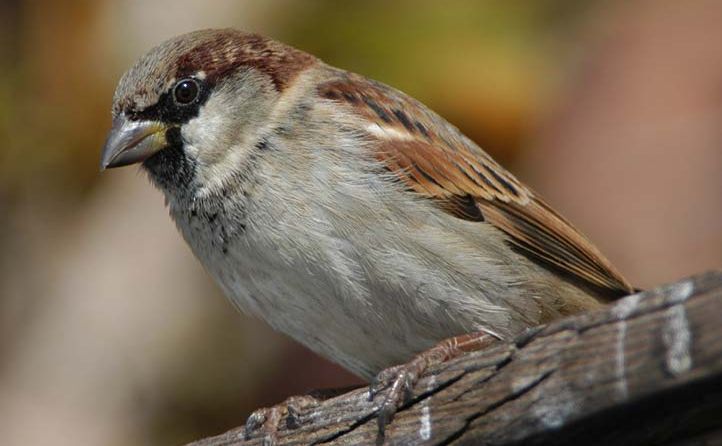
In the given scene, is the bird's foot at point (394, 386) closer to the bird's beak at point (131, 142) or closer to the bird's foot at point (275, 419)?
the bird's foot at point (275, 419)

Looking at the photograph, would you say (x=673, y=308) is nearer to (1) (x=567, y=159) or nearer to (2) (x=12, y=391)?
(1) (x=567, y=159)

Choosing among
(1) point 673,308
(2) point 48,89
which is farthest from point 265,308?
(2) point 48,89

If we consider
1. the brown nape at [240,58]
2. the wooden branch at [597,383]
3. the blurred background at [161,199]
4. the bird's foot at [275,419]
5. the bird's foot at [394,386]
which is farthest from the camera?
the blurred background at [161,199]

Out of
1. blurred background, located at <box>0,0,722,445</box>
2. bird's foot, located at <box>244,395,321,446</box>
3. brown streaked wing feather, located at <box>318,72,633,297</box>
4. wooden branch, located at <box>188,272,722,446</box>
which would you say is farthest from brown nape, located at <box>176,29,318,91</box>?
blurred background, located at <box>0,0,722,445</box>

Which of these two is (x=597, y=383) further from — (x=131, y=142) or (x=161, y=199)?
(x=161, y=199)

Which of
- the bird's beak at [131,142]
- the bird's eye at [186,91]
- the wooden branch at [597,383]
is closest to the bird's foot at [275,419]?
the wooden branch at [597,383]

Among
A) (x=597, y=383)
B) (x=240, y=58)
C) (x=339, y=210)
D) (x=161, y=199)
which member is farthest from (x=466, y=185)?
(x=161, y=199)

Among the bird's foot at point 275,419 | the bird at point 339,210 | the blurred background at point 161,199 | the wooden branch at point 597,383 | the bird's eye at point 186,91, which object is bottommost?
the wooden branch at point 597,383

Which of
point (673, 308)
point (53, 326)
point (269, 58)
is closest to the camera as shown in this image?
point (673, 308)
